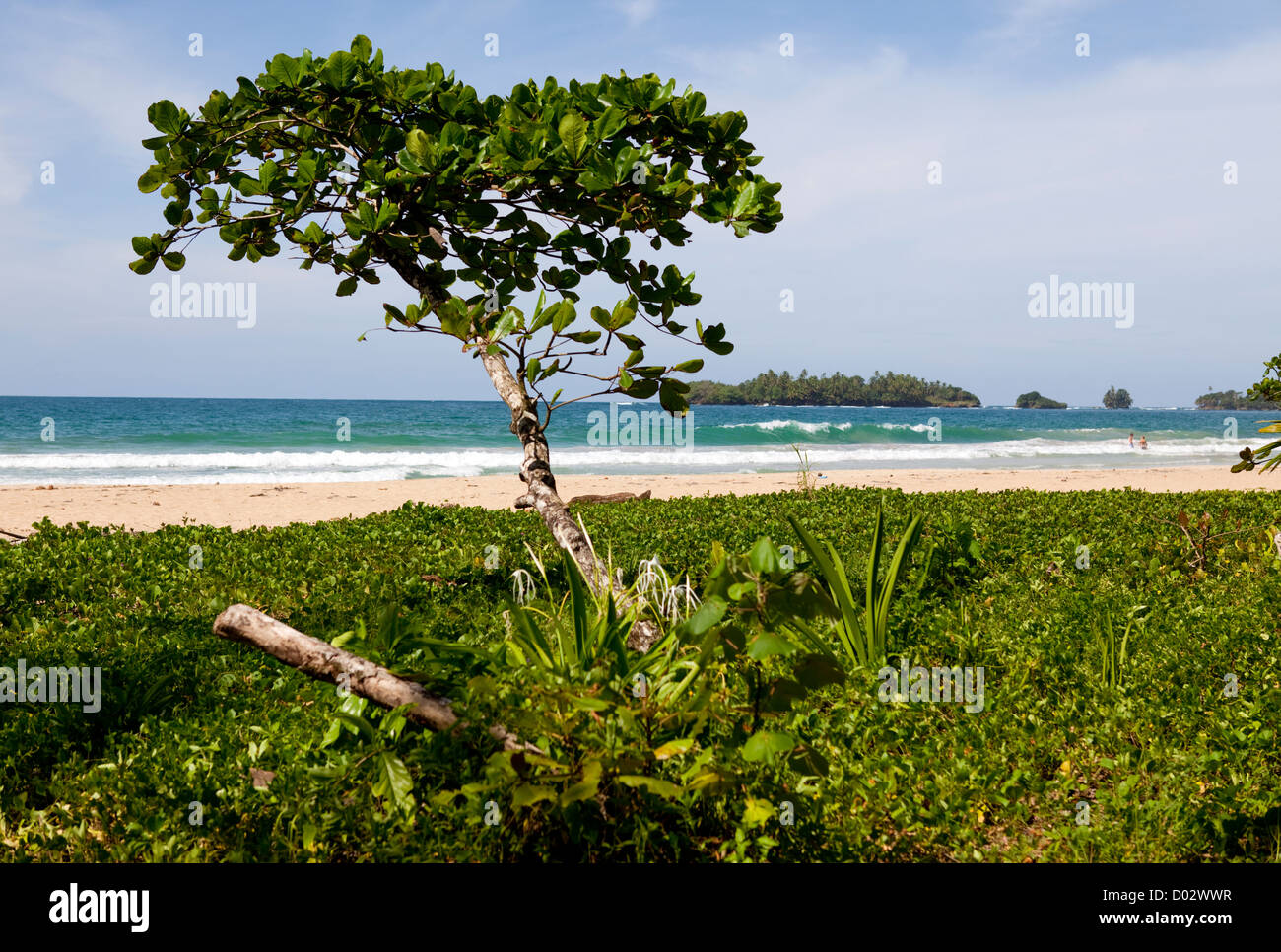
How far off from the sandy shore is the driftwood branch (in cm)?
867

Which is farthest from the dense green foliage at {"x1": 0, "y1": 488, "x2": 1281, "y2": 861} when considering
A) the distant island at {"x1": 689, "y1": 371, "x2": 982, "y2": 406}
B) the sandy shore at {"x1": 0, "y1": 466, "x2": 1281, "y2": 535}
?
the distant island at {"x1": 689, "y1": 371, "x2": 982, "y2": 406}

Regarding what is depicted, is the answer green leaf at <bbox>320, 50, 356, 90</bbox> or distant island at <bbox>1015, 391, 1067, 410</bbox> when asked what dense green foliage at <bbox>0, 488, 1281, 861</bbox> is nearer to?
green leaf at <bbox>320, 50, 356, 90</bbox>

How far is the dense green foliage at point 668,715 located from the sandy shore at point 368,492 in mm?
6023

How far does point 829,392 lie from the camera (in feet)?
320

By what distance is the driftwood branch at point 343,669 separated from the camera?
2605 millimetres

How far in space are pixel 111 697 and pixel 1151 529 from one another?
8.20 metres

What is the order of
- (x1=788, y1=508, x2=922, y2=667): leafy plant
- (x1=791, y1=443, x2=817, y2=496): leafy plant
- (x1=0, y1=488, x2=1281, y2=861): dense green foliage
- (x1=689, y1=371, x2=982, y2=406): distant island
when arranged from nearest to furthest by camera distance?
(x1=0, y1=488, x2=1281, y2=861): dense green foliage
(x1=788, y1=508, x2=922, y2=667): leafy plant
(x1=791, y1=443, x2=817, y2=496): leafy plant
(x1=689, y1=371, x2=982, y2=406): distant island

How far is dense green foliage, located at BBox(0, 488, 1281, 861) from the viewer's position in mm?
2420

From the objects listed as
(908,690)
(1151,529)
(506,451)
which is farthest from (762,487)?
(506,451)

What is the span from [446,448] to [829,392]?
225ft

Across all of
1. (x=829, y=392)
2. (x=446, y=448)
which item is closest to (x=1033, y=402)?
(x=829, y=392)

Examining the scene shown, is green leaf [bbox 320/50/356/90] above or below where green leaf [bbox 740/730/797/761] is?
above

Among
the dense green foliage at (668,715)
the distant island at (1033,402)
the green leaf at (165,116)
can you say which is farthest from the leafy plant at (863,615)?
the distant island at (1033,402)
